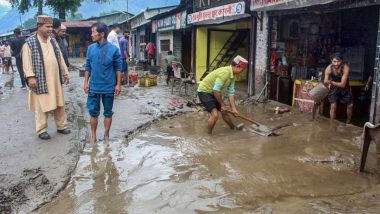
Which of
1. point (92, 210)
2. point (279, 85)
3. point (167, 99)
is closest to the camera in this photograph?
point (92, 210)

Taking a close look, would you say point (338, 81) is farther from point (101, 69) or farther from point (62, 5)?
point (62, 5)

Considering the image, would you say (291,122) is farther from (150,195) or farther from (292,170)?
(150,195)

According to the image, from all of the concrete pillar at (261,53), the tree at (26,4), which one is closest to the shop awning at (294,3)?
the concrete pillar at (261,53)

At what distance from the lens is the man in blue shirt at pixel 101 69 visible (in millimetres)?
5934

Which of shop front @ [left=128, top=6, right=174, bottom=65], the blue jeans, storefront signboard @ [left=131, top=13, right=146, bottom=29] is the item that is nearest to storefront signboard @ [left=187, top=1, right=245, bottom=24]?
the blue jeans

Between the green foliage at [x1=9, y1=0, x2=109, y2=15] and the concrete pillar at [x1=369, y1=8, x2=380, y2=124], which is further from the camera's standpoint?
the green foliage at [x1=9, y1=0, x2=109, y2=15]

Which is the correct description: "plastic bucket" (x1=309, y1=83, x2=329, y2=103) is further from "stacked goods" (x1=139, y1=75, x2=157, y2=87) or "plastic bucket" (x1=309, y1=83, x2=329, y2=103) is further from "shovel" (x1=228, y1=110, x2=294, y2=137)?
"stacked goods" (x1=139, y1=75, x2=157, y2=87)

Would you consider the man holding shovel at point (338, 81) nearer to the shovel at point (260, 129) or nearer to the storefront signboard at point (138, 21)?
the shovel at point (260, 129)

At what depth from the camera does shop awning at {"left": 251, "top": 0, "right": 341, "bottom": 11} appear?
26.3 feet

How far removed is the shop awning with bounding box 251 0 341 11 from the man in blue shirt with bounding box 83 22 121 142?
13.7ft

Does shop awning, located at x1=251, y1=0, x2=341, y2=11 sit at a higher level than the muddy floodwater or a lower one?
higher

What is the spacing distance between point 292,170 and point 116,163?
7.53 feet

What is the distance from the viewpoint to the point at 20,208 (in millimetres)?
4074

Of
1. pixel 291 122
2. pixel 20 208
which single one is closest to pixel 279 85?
pixel 291 122
